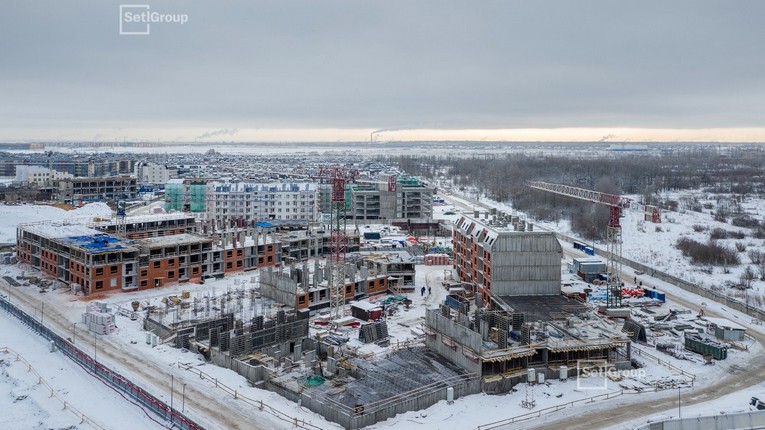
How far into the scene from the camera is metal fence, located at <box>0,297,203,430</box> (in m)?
20.0

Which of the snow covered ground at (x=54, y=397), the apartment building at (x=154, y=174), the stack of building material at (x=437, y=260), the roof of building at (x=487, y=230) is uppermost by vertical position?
the apartment building at (x=154, y=174)

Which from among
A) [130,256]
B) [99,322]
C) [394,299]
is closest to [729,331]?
[394,299]

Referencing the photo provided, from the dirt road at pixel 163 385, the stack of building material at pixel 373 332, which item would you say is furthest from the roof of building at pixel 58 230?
the stack of building material at pixel 373 332

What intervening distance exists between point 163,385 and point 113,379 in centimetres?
187

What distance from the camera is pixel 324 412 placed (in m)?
21.0

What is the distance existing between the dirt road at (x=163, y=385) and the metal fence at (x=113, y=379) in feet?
1.80

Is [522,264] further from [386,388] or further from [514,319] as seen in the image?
[386,388]

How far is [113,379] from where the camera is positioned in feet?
76.7

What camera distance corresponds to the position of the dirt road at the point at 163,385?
20.3 metres

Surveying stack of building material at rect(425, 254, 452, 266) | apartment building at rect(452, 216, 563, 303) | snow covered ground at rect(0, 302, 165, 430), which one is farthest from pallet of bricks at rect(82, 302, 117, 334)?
stack of building material at rect(425, 254, 452, 266)

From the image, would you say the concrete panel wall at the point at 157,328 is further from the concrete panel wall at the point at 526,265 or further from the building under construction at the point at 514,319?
the concrete panel wall at the point at 526,265

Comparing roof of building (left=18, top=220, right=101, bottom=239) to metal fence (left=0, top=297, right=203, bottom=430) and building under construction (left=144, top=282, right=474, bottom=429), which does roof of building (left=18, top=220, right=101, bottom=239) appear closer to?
metal fence (left=0, top=297, right=203, bottom=430)

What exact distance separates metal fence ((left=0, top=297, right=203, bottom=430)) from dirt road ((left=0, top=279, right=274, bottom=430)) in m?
0.55

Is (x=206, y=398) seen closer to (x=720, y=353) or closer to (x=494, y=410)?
(x=494, y=410)
